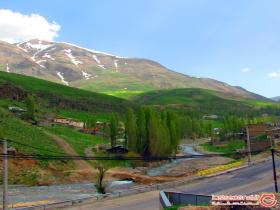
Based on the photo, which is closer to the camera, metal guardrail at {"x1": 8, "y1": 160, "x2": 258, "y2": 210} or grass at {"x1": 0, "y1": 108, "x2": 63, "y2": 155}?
metal guardrail at {"x1": 8, "y1": 160, "x2": 258, "y2": 210}

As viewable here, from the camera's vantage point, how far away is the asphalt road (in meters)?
44.3

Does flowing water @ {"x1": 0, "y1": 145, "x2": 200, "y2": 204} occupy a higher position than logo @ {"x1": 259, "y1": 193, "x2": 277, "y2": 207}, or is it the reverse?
logo @ {"x1": 259, "y1": 193, "x2": 277, "y2": 207}

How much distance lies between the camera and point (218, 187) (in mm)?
56938

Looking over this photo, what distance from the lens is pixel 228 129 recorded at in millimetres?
179500

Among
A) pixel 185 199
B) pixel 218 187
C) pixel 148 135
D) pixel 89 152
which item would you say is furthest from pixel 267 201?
pixel 89 152

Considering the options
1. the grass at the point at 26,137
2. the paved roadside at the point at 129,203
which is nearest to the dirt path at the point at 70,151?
the grass at the point at 26,137

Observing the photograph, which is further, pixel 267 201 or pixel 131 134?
pixel 131 134


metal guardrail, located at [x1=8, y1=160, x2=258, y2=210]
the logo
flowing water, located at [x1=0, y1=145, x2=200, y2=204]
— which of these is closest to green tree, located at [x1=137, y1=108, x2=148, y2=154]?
flowing water, located at [x1=0, y1=145, x2=200, y2=204]

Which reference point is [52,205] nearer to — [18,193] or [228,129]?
[18,193]

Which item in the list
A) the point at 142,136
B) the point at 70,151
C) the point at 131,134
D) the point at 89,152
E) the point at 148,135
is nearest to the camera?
the point at 70,151

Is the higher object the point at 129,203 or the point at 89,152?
the point at 89,152

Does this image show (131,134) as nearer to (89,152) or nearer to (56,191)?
(89,152)

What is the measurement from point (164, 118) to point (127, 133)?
1698 cm

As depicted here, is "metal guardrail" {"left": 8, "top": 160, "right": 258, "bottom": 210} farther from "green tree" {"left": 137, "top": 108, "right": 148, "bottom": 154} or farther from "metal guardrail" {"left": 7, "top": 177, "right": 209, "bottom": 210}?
"green tree" {"left": 137, "top": 108, "right": 148, "bottom": 154}
